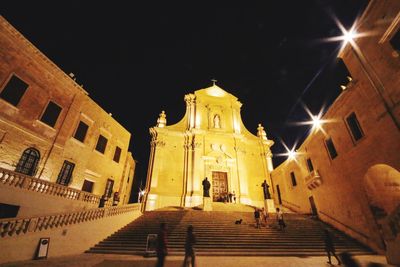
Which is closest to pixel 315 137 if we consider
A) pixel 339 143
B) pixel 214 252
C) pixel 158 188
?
pixel 339 143

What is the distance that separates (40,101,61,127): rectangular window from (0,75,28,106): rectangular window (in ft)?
5.26

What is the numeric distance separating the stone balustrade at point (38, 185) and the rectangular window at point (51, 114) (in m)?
5.14

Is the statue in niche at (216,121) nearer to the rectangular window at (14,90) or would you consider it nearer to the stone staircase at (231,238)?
the stone staircase at (231,238)

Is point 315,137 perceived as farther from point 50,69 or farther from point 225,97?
point 50,69

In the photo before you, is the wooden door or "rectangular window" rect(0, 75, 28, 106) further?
the wooden door

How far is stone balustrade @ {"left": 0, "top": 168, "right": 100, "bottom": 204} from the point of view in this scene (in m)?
8.00

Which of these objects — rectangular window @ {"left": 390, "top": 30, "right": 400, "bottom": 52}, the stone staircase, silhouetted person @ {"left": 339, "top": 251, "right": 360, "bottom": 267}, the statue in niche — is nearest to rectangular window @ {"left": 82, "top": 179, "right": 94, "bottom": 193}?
the stone staircase

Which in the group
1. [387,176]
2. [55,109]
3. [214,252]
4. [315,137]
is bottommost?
[214,252]

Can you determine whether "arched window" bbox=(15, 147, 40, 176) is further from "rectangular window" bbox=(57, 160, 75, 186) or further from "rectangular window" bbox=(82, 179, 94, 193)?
"rectangular window" bbox=(82, 179, 94, 193)

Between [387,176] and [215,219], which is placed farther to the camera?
[215,219]

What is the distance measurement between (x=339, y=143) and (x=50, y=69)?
1935 cm

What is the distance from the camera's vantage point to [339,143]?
38.2ft

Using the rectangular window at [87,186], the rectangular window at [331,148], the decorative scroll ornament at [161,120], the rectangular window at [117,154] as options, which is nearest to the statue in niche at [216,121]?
the decorative scroll ornament at [161,120]

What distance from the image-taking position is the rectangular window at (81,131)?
1457cm
